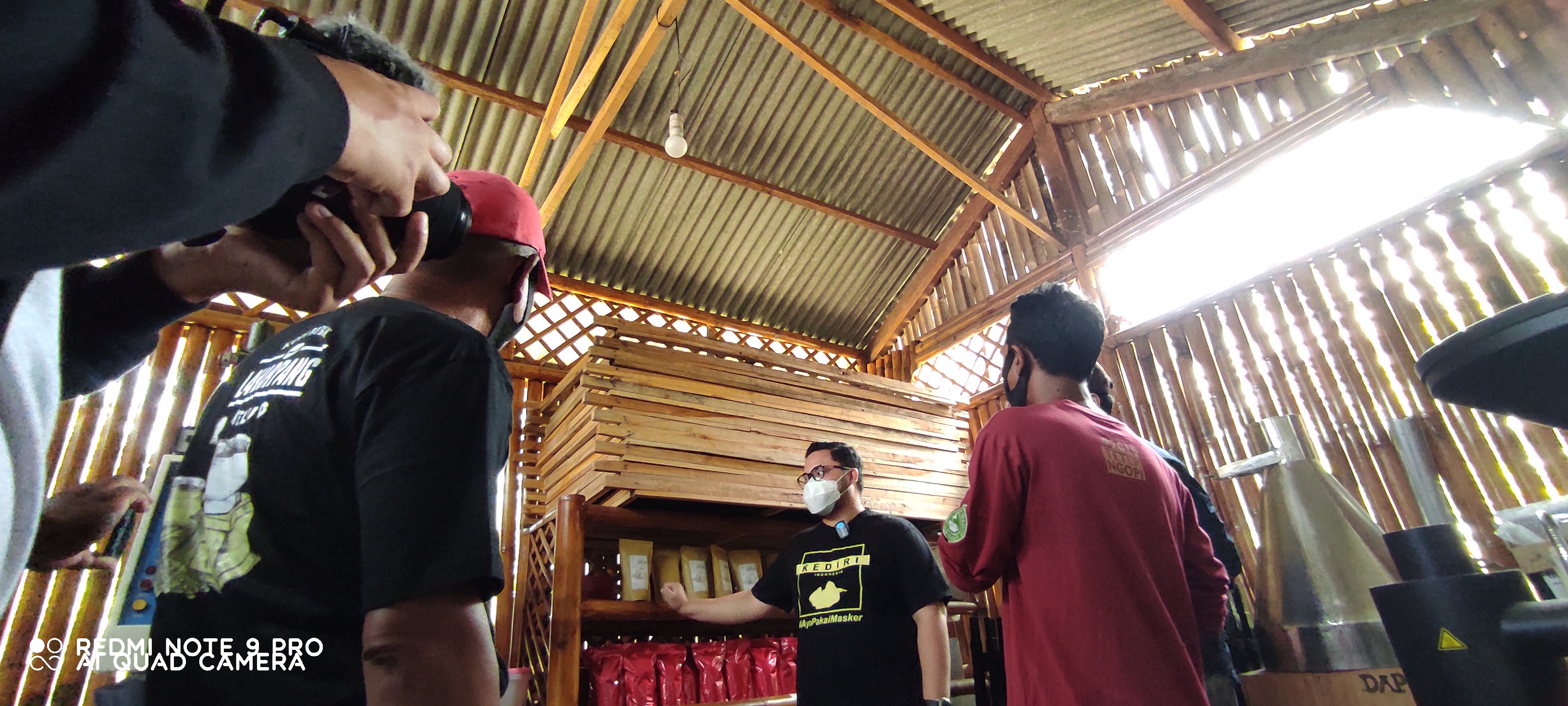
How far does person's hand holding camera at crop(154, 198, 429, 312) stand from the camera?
0.68 m

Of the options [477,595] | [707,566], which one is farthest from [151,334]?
[707,566]

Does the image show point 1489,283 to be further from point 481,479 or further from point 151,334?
point 151,334

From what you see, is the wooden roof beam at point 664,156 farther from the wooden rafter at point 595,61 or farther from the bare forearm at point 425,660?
the bare forearm at point 425,660

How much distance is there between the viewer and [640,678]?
137 inches

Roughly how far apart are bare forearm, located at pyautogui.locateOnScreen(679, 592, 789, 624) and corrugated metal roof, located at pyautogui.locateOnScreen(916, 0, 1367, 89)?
4.82m

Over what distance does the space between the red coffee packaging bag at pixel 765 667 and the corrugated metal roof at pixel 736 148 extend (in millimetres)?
4472

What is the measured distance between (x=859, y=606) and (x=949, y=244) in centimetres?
611

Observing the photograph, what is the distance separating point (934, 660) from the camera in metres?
2.55

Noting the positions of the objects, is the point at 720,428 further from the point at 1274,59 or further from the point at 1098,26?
the point at 1274,59

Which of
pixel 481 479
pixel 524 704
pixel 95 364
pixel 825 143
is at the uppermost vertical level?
pixel 825 143

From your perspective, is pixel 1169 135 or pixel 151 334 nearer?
pixel 151 334

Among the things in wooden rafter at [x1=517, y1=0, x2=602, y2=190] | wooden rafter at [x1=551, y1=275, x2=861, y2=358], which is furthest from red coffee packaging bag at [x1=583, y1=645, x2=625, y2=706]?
wooden rafter at [x1=551, y1=275, x2=861, y2=358]

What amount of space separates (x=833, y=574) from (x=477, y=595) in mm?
2168

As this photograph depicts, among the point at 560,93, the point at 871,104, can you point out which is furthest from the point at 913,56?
the point at 560,93
